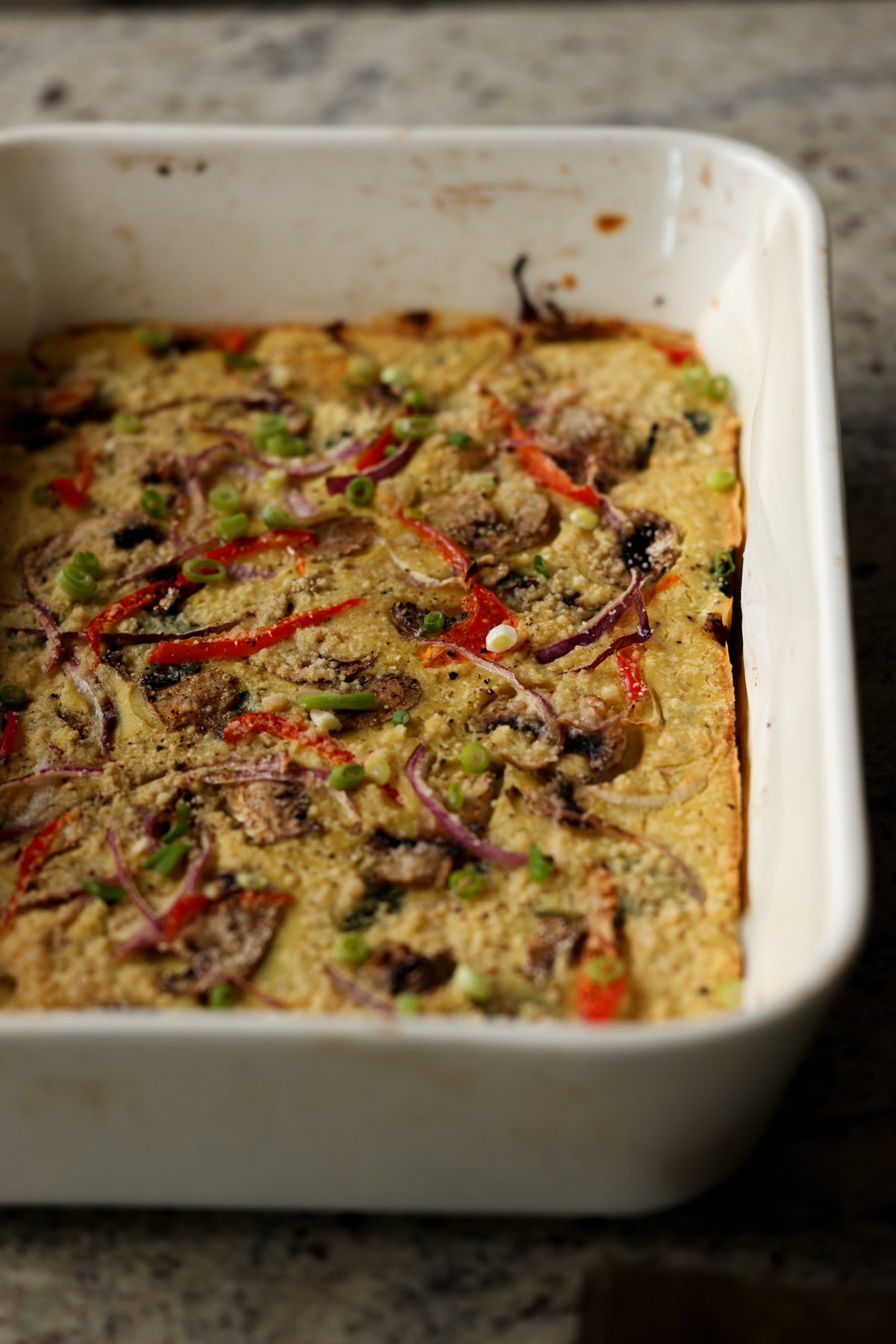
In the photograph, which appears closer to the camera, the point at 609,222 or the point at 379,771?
the point at 379,771

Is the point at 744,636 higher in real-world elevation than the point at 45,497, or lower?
lower

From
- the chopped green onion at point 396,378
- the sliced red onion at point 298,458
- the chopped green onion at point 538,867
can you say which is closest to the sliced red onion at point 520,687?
the chopped green onion at point 538,867

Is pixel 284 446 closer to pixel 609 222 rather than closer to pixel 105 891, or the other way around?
pixel 609 222

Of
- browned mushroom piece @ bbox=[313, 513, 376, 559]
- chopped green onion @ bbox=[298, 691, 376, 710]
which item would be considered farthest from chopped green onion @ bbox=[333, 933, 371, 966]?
browned mushroom piece @ bbox=[313, 513, 376, 559]

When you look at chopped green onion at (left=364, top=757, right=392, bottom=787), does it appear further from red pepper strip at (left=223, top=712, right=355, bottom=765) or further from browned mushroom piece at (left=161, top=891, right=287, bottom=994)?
browned mushroom piece at (left=161, top=891, right=287, bottom=994)

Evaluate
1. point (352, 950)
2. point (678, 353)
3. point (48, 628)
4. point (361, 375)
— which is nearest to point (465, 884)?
point (352, 950)

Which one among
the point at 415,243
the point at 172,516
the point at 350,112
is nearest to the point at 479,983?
the point at 172,516

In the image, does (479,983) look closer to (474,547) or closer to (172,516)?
(474,547)
